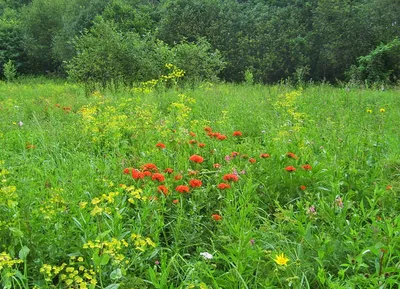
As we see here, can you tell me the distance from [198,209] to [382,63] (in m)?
17.6

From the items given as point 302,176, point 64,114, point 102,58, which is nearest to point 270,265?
point 302,176

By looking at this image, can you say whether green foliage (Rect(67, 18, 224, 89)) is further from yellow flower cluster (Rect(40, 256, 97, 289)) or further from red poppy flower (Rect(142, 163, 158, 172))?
yellow flower cluster (Rect(40, 256, 97, 289))

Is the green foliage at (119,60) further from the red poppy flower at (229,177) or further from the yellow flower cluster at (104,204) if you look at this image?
the yellow flower cluster at (104,204)

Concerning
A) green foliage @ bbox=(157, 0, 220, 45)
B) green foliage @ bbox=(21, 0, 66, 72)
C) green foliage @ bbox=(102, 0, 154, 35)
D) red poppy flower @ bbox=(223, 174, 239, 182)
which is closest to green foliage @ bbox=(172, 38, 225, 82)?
red poppy flower @ bbox=(223, 174, 239, 182)

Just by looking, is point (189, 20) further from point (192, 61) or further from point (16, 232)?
point (16, 232)

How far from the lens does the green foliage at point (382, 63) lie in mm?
16688

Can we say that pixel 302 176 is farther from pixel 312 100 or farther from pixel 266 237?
pixel 312 100

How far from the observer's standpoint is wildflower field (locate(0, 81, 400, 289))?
1645mm

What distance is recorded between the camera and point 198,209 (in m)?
2.20

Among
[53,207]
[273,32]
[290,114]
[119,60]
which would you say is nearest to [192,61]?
[119,60]

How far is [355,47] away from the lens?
18625 millimetres

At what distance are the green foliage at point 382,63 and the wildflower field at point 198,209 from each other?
14341mm

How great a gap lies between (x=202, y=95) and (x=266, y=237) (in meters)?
4.56

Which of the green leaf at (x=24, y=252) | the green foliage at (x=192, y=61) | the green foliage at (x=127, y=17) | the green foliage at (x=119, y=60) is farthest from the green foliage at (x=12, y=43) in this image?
the green leaf at (x=24, y=252)
